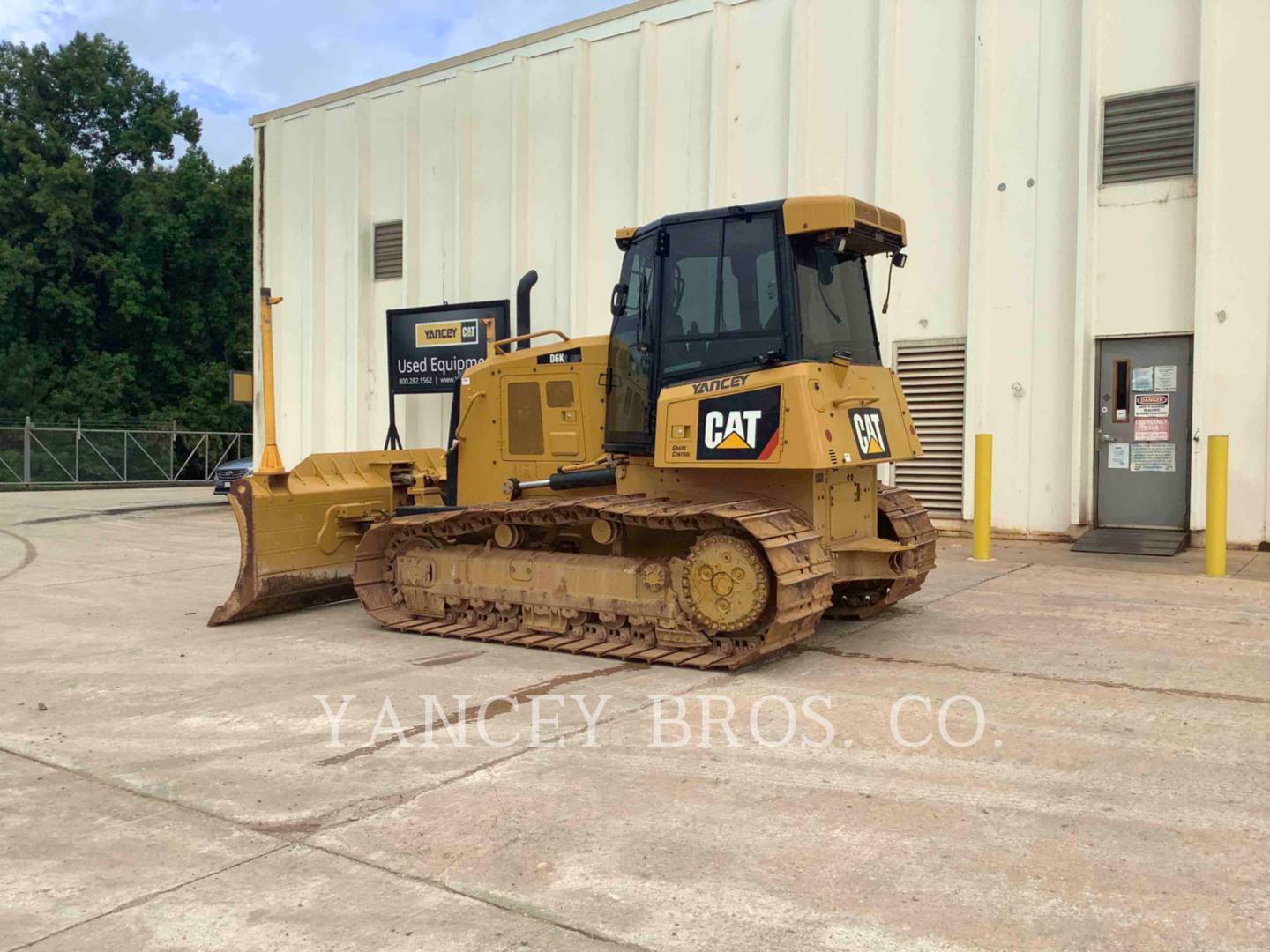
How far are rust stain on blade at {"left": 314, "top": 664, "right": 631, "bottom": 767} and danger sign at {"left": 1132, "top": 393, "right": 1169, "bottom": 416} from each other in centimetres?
834

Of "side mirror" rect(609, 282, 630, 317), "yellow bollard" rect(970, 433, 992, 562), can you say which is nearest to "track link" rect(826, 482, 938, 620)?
"side mirror" rect(609, 282, 630, 317)

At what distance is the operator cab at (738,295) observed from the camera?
6.45 metres

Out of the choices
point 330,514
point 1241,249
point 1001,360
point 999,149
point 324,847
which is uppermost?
point 999,149

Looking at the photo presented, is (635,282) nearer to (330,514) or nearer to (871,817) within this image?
(330,514)

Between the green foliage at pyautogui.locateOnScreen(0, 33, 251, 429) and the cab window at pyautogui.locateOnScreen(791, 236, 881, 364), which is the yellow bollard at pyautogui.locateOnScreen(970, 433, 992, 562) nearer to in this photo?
the cab window at pyautogui.locateOnScreen(791, 236, 881, 364)

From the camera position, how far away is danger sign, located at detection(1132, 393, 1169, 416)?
1185cm

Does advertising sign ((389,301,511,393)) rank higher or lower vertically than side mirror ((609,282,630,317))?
higher

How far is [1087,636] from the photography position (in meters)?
7.13

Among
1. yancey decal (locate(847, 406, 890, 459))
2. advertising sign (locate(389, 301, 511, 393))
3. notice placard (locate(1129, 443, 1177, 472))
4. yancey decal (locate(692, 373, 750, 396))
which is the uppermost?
advertising sign (locate(389, 301, 511, 393))

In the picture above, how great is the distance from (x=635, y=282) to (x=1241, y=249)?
7.89m

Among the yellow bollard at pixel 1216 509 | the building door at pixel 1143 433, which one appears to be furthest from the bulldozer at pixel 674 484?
the building door at pixel 1143 433

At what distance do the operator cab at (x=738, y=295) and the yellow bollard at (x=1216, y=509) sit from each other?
176 inches

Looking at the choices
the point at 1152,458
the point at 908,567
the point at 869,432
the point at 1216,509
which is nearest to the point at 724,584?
the point at 869,432

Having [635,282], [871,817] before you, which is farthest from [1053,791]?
[635,282]
